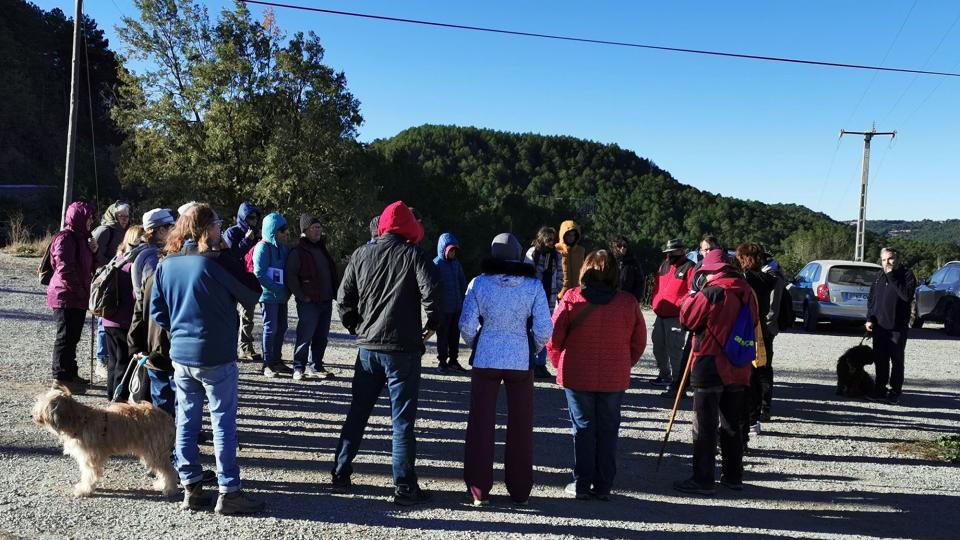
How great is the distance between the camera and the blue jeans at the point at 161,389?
5.29 metres

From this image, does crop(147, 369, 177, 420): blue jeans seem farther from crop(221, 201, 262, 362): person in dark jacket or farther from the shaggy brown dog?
crop(221, 201, 262, 362): person in dark jacket

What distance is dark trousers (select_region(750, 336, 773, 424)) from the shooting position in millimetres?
7594

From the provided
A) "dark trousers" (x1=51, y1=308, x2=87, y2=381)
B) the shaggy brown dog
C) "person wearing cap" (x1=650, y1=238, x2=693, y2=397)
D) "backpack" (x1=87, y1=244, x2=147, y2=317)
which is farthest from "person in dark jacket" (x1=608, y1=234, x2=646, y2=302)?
the shaggy brown dog

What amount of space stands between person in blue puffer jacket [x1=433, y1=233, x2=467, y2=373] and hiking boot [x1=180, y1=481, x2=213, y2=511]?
520cm

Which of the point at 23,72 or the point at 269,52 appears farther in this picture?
the point at 23,72

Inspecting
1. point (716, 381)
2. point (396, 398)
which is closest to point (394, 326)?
point (396, 398)

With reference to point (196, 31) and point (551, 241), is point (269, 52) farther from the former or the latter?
point (551, 241)

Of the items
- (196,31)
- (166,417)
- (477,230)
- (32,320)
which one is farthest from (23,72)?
(166,417)

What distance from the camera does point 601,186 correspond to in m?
111

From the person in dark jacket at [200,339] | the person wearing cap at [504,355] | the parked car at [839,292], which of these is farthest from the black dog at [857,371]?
the parked car at [839,292]

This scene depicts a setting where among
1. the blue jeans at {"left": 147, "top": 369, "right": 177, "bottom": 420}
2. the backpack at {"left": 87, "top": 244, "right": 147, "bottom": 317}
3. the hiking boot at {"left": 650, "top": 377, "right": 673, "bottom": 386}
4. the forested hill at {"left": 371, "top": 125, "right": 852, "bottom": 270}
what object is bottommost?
the hiking boot at {"left": 650, "top": 377, "right": 673, "bottom": 386}

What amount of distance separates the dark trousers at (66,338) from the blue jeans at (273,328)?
Answer: 6.76 ft

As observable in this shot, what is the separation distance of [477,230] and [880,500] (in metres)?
57.4

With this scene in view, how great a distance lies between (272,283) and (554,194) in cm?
10019
